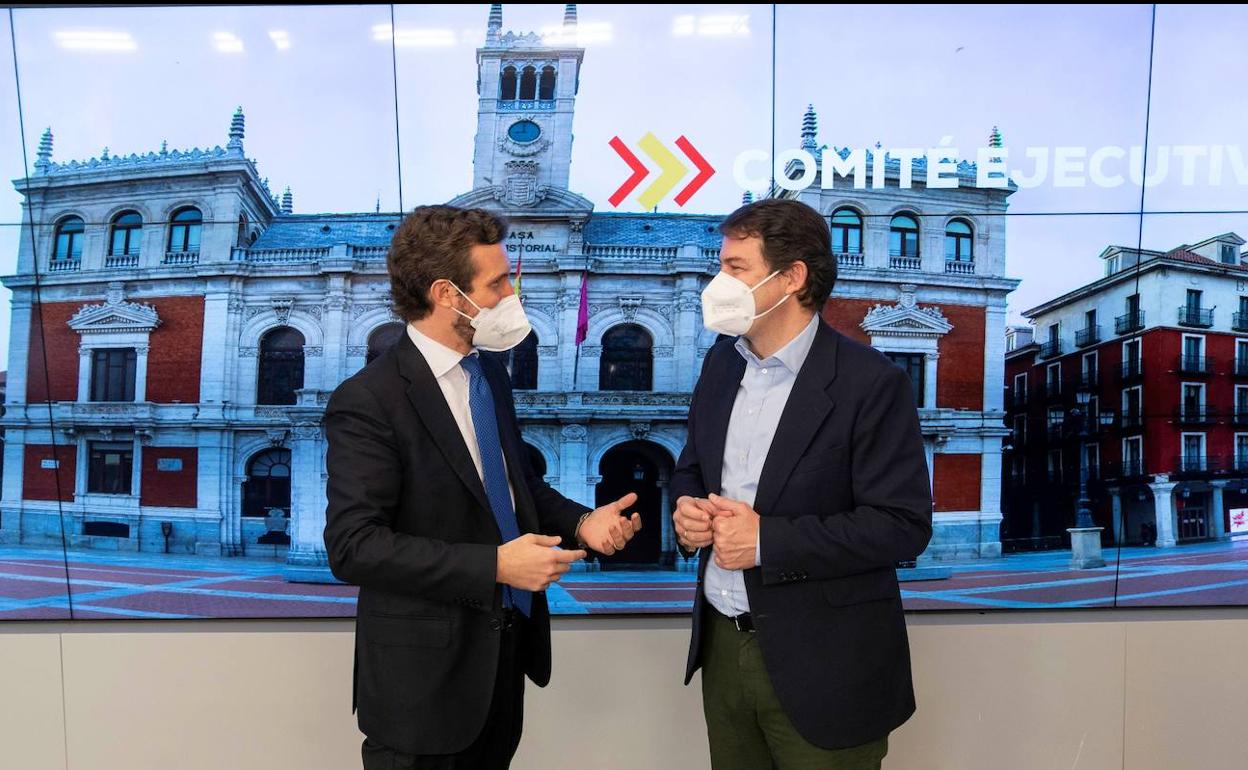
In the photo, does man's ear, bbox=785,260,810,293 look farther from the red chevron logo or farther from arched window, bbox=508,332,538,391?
arched window, bbox=508,332,538,391

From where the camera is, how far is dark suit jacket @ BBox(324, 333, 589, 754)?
157 cm

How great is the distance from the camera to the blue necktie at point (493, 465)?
5.90 feet

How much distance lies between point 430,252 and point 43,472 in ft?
9.36

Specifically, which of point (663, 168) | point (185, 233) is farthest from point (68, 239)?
point (663, 168)

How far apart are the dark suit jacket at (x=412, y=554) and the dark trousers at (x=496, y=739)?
47 mm

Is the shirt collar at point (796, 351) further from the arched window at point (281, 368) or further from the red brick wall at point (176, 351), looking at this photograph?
the red brick wall at point (176, 351)

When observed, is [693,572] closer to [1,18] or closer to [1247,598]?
[1247,598]

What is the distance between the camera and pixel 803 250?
1.82 m

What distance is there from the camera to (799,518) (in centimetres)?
162

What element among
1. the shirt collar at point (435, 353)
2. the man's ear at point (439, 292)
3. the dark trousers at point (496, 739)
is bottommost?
the dark trousers at point (496, 739)

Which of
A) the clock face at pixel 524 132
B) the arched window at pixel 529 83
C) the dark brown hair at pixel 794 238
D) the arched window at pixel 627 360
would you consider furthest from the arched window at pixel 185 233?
the dark brown hair at pixel 794 238

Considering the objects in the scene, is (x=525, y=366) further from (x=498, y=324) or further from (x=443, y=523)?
(x=443, y=523)

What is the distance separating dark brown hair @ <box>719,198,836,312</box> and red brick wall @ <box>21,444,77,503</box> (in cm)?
334

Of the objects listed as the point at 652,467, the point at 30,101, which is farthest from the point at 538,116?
the point at 30,101
